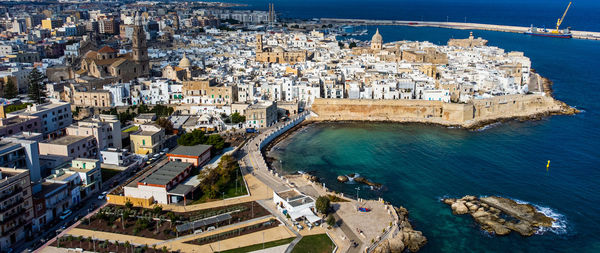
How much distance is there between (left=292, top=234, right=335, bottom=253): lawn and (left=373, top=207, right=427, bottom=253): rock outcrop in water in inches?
77.8

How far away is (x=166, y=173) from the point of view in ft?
82.4

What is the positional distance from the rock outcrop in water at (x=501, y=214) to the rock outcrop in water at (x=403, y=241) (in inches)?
136

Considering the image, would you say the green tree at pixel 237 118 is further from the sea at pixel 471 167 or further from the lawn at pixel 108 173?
the lawn at pixel 108 173

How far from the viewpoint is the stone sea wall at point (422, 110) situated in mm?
41219

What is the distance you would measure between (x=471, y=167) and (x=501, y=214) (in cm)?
686

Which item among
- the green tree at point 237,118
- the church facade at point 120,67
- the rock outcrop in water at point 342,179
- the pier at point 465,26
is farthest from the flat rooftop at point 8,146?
the pier at point 465,26

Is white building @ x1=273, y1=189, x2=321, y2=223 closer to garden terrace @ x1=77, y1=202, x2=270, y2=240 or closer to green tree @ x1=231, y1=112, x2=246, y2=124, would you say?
garden terrace @ x1=77, y1=202, x2=270, y2=240

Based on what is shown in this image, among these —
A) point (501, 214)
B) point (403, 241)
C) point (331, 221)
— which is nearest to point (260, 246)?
point (331, 221)

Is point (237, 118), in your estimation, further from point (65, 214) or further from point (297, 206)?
point (65, 214)

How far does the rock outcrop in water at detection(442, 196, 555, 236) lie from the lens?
2275 centimetres

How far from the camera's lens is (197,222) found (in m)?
21.4

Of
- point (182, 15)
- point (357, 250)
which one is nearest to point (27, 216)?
point (357, 250)

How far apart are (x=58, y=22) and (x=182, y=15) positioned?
36455mm

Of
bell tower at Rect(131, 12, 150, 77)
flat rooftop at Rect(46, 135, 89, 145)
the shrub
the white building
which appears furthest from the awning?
bell tower at Rect(131, 12, 150, 77)
